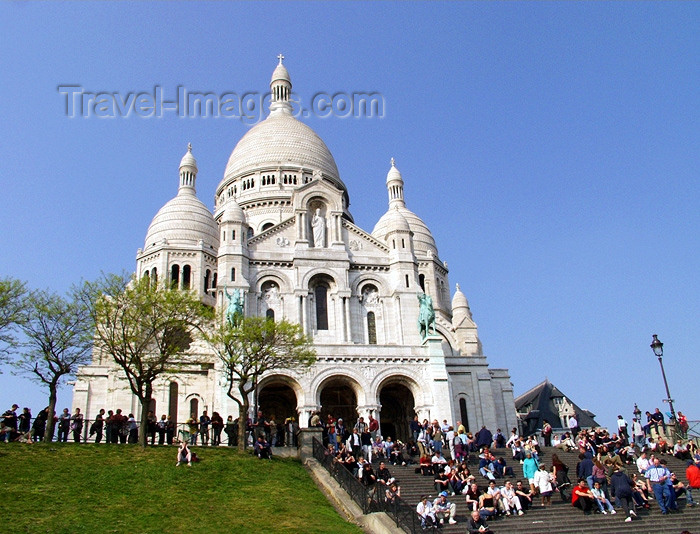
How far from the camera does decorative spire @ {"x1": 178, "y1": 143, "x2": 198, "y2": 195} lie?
59781 millimetres

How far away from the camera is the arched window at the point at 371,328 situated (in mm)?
44562

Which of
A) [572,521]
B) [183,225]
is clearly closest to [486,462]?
[572,521]

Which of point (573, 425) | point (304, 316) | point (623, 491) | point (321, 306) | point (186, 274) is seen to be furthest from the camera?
point (186, 274)

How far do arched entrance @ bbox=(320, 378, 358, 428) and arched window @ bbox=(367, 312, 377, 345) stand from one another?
418 centimetres

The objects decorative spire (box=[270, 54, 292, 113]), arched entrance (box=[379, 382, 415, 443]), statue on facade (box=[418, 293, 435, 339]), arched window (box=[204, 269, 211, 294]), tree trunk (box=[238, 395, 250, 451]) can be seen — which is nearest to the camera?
tree trunk (box=[238, 395, 250, 451])

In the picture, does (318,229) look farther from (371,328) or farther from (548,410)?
(548,410)

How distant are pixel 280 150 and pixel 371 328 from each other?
2427cm

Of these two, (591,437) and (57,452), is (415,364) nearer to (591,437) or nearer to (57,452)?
(591,437)

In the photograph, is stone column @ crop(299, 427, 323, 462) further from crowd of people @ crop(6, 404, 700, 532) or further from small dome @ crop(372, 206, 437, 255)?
small dome @ crop(372, 206, 437, 255)

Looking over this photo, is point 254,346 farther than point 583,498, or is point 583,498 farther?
point 254,346

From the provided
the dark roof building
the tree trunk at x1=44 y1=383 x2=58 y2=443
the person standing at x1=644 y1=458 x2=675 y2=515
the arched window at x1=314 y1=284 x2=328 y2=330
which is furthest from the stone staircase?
the dark roof building

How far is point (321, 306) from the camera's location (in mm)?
45031

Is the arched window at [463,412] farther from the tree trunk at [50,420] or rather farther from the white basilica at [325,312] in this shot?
the tree trunk at [50,420]

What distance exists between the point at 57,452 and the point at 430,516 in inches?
547
